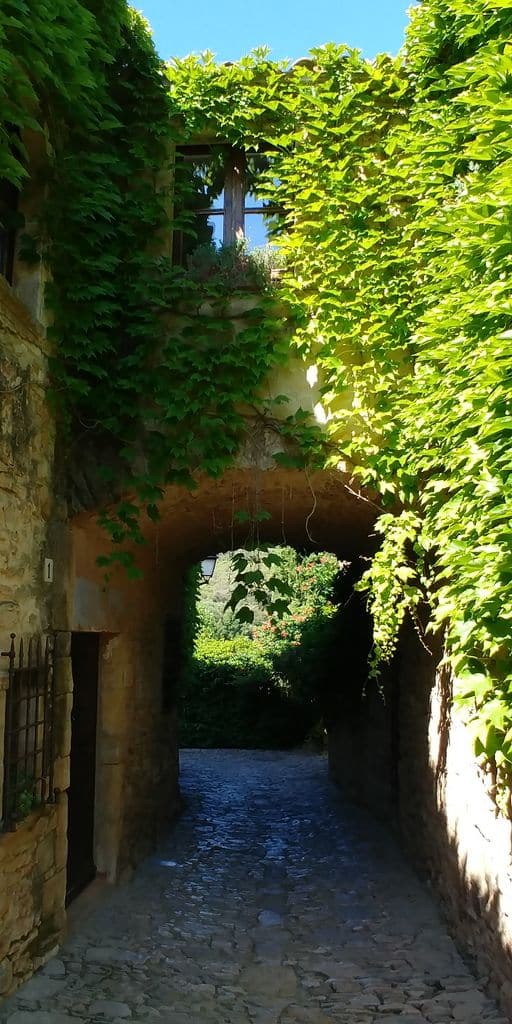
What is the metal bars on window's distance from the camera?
3455 mm

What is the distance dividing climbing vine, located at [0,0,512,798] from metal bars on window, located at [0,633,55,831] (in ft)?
3.20

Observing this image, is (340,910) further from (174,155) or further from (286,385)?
(174,155)

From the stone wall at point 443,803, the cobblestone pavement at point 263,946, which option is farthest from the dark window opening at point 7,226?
the cobblestone pavement at point 263,946

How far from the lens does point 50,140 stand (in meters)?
4.10

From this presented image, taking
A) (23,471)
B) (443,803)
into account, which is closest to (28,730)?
(23,471)

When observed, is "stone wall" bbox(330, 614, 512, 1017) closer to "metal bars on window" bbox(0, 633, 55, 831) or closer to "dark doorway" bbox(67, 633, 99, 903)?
"metal bars on window" bbox(0, 633, 55, 831)

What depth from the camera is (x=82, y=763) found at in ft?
16.2

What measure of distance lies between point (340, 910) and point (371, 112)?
5.06m

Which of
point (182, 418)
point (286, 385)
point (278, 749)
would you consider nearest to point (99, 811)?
point (182, 418)

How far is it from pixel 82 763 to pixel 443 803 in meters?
2.35

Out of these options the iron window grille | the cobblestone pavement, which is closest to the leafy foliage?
the cobblestone pavement

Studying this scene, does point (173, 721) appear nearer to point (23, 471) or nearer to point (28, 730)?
point (28, 730)

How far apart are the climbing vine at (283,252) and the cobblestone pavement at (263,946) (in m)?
1.68

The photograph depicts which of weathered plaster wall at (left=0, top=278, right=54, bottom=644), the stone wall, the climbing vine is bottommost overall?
the stone wall
